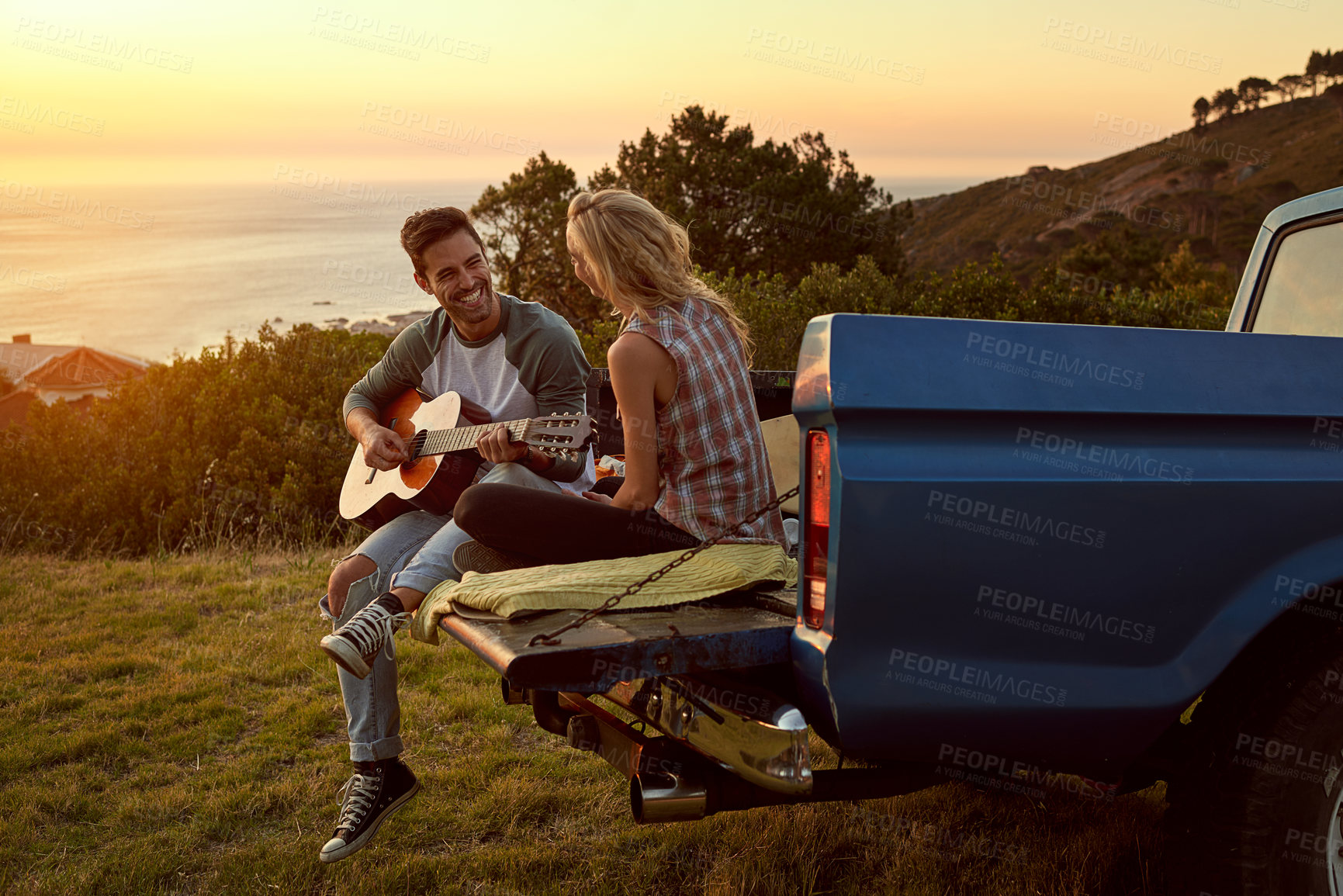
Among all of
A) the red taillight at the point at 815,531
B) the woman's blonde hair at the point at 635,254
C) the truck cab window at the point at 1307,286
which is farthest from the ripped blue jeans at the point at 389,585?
the truck cab window at the point at 1307,286

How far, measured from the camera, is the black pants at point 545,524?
2562mm

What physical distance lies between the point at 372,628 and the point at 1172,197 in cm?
6730

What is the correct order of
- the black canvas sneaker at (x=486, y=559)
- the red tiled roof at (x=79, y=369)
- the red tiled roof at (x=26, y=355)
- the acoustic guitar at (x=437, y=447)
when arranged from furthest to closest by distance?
the red tiled roof at (x=26, y=355) → the red tiled roof at (x=79, y=369) → the acoustic guitar at (x=437, y=447) → the black canvas sneaker at (x=486, y=559)

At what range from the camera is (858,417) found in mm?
1864

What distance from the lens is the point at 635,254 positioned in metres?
2.79

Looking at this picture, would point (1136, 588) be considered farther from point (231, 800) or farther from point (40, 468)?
point (40, 468)

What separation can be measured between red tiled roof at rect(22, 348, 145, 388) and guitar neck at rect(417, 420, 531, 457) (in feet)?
33.8

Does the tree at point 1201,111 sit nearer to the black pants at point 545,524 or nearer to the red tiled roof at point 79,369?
the red tiled roof at point 79,369

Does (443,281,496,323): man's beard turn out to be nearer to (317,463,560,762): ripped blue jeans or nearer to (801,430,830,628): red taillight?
(317,463,560,762): ripped blue jeans

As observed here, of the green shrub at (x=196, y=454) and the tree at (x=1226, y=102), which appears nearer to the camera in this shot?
the green shrub at (x=196, y=454)

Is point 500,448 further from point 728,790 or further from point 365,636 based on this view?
point 728,790

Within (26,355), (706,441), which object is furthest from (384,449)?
(26,355)

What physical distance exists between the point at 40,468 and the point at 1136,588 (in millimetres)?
11494

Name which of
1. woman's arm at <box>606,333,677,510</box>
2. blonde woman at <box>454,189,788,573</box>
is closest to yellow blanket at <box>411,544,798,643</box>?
blonde woman at <box>454,189,788,573</box>
